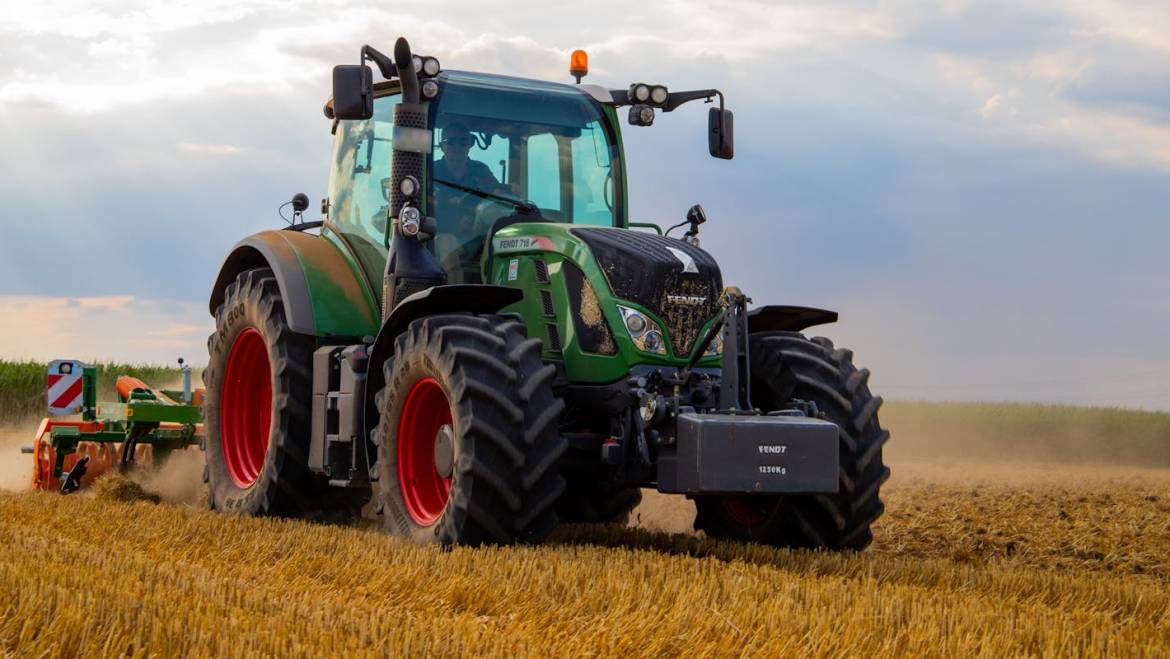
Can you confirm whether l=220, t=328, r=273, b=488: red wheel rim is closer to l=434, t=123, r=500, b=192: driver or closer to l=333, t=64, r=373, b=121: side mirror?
l=434, t=123, r=500, b=192: driver

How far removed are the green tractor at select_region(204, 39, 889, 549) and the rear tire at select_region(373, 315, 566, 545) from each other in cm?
1

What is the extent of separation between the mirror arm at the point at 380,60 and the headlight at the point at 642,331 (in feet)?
6.57

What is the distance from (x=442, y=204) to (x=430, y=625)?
4.10 m

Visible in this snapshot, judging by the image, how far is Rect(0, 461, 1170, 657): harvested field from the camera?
4.39 m

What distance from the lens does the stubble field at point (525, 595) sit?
4395 mm

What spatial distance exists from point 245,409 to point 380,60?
315 centimetres

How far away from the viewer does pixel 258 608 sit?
4.84 metres

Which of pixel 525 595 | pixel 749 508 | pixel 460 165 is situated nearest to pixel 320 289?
pixel 460 165

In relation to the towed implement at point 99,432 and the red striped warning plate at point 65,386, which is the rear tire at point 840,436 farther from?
the red striped warning plate at point 65,386

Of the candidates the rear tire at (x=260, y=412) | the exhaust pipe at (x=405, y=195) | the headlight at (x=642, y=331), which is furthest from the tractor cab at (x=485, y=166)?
the headlight at (x=642, y=331)

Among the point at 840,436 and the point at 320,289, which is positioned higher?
the point at 320,289

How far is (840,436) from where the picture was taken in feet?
25.4

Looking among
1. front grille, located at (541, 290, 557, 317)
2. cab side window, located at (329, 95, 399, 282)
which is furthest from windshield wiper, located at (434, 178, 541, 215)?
front grille, located at (541, 290, 557, 317)

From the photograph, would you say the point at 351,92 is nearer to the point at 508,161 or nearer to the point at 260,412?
the point at 508,161
